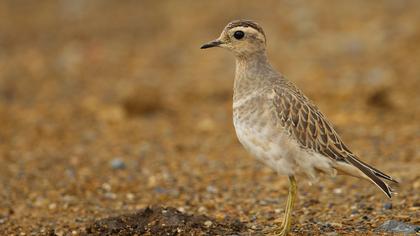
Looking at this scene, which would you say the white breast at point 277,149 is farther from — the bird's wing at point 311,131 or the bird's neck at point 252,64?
the bird's neck at point 252,64

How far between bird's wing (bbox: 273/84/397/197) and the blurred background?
2.39 feet

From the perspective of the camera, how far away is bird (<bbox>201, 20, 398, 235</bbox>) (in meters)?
6.27

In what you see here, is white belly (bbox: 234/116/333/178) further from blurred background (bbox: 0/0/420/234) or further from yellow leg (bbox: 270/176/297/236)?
blurred background (bbox: 0/0/420/234)

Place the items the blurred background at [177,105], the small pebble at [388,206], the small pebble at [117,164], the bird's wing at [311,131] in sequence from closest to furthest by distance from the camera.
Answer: the bird's wing at [311,131] → the small pebble at [388,206] → the blurred background at [177,105] → the small pebble at [117,164]

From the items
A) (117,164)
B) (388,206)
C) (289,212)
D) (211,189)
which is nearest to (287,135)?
(289,212)

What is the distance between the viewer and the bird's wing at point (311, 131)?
633cm

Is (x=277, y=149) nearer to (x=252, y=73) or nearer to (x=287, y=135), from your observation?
(x=287, y=135)

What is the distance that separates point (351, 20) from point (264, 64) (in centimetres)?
1005

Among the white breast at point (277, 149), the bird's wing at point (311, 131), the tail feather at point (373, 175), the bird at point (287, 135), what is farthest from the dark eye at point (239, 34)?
the tail feather at point (373, 175)

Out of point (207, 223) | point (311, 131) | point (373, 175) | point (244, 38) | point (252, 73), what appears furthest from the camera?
point (244, 38)

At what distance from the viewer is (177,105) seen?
13000 millimetres

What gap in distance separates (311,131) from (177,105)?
673cm

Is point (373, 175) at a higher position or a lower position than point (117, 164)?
lower

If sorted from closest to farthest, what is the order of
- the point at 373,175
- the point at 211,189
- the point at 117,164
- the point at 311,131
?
the point at 373,175, the point at 311,131, the point at 211,189, the point at 117,164
